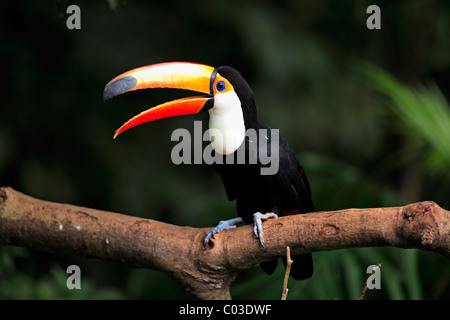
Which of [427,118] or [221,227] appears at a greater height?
[427,118]

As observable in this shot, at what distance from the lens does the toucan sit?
7.64 ft

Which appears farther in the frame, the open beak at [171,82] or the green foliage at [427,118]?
the green foliage at [427,118]

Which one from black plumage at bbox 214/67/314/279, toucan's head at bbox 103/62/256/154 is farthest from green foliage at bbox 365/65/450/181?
toucan's head at bbox 103/62/256/154

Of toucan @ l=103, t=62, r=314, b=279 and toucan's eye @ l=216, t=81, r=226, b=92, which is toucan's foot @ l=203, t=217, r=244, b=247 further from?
toucan's eye @ l=216, t=81, r=226, b=92

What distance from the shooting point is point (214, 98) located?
2381 millimetres

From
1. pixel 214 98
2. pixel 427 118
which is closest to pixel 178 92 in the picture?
pixel 427 118

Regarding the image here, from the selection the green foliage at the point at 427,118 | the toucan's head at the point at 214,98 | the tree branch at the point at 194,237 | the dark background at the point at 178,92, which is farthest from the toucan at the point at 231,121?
the dark background at the point at 178,92

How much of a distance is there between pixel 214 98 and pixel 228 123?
116 mm

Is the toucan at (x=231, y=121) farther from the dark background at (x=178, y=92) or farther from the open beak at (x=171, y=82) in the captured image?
the dark background at (x=178, y=92)

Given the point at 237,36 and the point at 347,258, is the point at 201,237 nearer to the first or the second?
the point at 347,258

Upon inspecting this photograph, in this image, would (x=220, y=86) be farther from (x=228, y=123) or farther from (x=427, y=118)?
(x=427, y=118)

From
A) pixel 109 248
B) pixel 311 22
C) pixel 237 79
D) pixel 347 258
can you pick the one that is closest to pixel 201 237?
pixel 109 248

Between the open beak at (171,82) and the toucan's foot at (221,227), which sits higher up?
the open beak at (171,82)

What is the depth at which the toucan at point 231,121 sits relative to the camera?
2.33 meters
